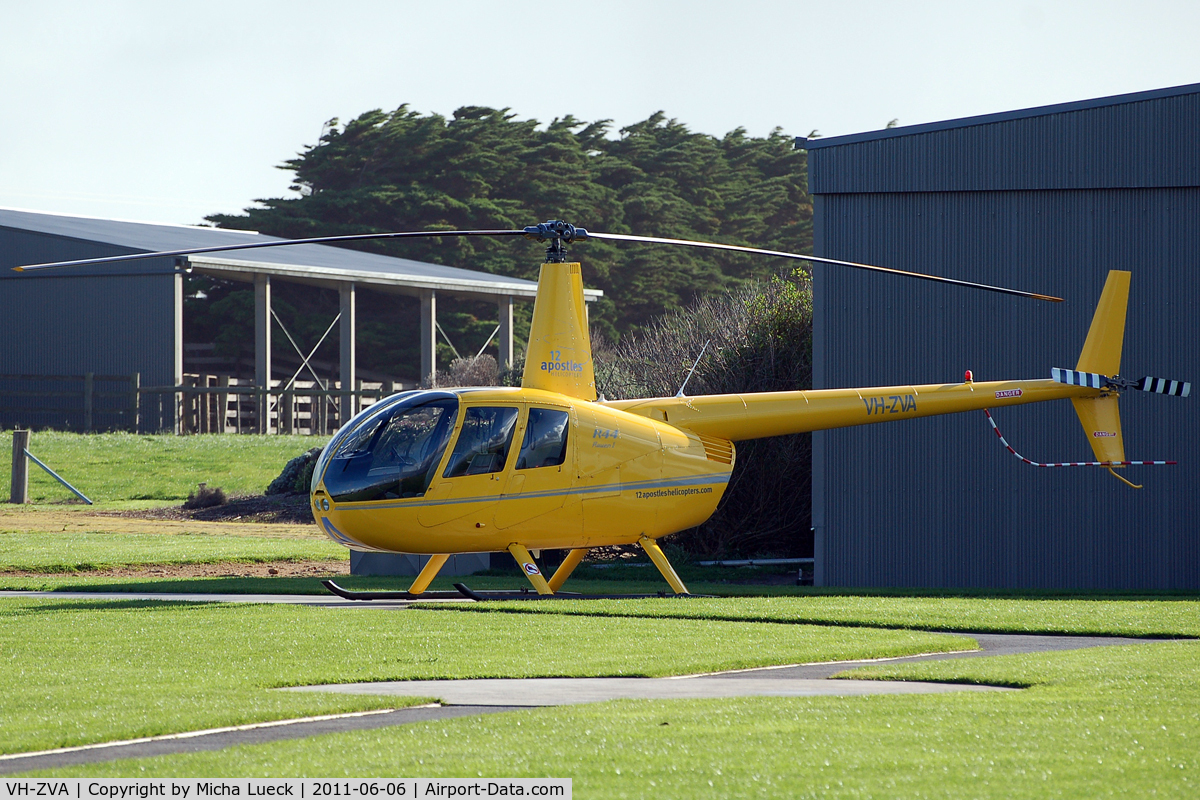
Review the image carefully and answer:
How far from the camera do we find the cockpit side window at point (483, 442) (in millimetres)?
14461

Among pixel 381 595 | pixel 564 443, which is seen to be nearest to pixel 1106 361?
pixel 564 443

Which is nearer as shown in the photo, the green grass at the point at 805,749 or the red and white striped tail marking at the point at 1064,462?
the green grass at the point at 805,749

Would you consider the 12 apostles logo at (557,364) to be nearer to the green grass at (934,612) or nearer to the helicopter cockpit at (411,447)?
the helicopter cockpit at (411,447)

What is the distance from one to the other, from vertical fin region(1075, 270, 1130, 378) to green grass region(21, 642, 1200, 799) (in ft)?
30.8

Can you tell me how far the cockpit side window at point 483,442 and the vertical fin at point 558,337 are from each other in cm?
A: 104

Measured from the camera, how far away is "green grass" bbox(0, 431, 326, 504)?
33312mm

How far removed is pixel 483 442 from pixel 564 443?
960 millimetres

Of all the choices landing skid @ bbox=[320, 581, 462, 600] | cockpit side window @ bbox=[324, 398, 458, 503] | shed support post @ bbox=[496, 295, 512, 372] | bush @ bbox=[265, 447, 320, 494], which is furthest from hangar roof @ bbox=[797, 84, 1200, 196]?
shed support post @ bbox=[496, 295, 512, 372]

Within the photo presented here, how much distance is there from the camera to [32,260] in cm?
4156

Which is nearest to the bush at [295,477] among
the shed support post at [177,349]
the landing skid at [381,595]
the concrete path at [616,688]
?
the shed support post at [177,349]

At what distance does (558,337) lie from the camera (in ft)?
51.7

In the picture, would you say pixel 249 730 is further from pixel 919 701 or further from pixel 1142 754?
pixel 1142 754

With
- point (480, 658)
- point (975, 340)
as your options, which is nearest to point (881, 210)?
point (975, 340)

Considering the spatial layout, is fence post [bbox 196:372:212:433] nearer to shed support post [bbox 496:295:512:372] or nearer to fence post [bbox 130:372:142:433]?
fence post [bbox 130:372:142:433]
